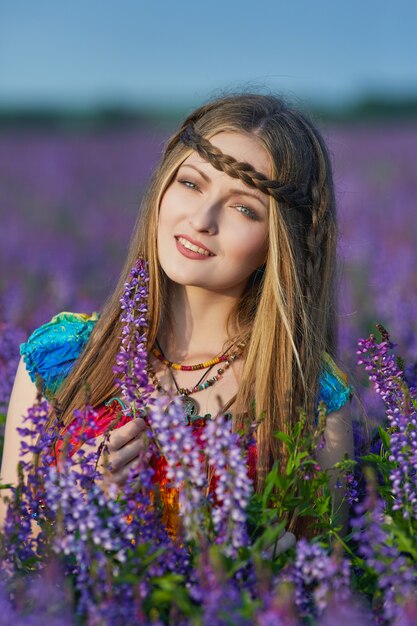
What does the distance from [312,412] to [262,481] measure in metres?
0.42

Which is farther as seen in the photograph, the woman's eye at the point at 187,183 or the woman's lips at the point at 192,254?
the woman's eye at the point at 187,183

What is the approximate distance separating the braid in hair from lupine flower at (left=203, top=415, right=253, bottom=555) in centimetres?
116

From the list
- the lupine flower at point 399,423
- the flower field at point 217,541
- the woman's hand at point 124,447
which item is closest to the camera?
the flower field at point 217,541

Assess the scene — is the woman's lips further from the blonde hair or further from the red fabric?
the red fabric

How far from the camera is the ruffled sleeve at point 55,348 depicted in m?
3.39

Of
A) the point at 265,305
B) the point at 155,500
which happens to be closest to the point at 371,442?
the point at 265,305

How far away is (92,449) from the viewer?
3.10 meters

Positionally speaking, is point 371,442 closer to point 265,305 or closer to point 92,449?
point 265,305

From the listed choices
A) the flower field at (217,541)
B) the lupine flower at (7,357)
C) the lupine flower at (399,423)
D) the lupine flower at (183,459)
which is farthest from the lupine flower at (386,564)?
the lupine flower at (7,357)

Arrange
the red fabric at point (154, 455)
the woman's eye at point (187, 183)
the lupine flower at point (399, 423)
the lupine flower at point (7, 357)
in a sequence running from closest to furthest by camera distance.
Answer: the lupine flower at point (399, 423), the red fabric at point (154, 455), the woman's eye at point (187, 183), the lupine flower at point (7, 357)

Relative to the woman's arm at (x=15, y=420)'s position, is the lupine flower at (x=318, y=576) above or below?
below

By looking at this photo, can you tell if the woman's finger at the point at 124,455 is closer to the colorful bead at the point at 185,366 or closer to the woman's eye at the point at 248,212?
the colorful bead at the point at 185,366

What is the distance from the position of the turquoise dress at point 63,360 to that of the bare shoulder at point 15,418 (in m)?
0.04

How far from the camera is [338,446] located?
3205 mm
